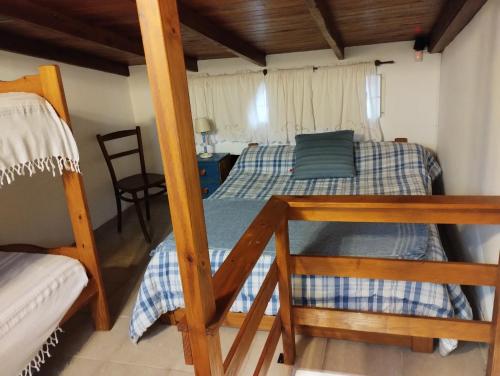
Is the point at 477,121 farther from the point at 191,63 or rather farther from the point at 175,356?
the point at 191,63

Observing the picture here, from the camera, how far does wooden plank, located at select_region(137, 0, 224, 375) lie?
2.01 feet

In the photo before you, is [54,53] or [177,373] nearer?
[177,373]

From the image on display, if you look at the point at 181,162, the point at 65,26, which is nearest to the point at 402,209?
the point at 181,162

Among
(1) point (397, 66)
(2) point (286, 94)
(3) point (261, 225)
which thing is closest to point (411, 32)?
(1) point (397, 66)

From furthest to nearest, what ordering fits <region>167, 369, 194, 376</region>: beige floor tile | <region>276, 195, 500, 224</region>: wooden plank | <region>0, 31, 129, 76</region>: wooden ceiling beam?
<region>0, 31, 129, 76</region>: wooden ceiling beam
<region>167, 369, 194, 376</region>: beige floor tile
<region>276, 195, 500, 224</region>: wooden plank

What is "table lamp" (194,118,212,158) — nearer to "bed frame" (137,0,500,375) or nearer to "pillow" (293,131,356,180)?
"pillow" (293,131,356,180)

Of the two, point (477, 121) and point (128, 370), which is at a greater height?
point (477, 121)

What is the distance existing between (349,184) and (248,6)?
1.43 m

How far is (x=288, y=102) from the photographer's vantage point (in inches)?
140

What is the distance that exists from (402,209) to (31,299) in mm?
1551

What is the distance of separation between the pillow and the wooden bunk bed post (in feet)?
5.52

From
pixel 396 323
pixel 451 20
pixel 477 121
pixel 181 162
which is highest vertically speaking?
pixel 451 20

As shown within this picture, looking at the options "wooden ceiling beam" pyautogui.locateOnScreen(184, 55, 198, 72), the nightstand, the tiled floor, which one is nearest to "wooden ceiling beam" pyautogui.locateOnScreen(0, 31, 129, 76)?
"wooden ceiling beam" pyautogui.locateOnScreen(184, 55, 198, 72)

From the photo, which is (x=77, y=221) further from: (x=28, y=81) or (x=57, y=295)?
(x=28, y=81)
